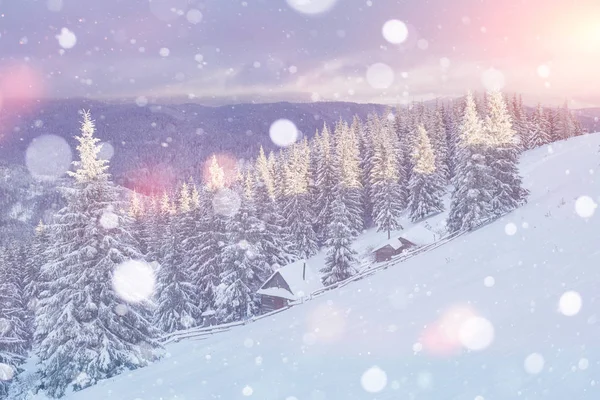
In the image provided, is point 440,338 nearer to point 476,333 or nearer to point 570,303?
point 476,333

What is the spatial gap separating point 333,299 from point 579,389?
507 inches

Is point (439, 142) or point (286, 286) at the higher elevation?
point (439, 142)

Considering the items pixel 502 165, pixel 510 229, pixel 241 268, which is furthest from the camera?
pixel 502 165

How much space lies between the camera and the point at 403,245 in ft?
148

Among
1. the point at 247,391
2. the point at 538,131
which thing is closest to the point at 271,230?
the point at 247,391

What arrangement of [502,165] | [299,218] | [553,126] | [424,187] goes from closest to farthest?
1. [502,165]
2. [299,218]
3. [424,187]
4. [553,126]

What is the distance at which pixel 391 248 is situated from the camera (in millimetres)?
44875

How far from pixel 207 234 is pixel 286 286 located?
8.80 meters

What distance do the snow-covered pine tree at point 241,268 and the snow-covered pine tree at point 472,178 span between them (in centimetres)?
1774

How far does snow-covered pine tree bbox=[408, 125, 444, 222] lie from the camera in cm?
5319

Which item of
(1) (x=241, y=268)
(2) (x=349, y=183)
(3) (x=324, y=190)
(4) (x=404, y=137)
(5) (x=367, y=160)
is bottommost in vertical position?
(1) (x=241, y=268)

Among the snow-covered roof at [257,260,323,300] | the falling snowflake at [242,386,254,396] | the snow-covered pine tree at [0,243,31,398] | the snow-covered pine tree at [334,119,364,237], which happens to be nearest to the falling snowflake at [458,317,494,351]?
the falling snowflake at [242,386,254,396]

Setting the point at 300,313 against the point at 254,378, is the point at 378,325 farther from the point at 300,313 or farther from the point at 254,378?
the point at 300,313

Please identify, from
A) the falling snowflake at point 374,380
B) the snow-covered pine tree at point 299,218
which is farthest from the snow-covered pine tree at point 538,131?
the falling snowflake at point 374,380
